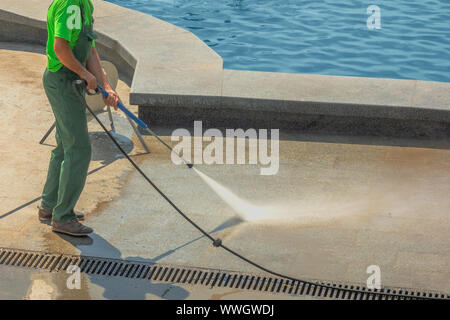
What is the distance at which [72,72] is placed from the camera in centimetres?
565

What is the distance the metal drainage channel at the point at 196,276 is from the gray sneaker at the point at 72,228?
0.23 meters

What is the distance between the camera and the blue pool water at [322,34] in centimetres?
1086

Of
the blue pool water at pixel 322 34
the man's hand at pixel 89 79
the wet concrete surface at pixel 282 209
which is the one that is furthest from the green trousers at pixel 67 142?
the blue pool water at pixel 322 34

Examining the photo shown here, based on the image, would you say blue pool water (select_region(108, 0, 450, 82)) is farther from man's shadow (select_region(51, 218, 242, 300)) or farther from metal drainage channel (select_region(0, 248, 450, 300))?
metal drainage channel (select_region(0, 248, 450, 300))

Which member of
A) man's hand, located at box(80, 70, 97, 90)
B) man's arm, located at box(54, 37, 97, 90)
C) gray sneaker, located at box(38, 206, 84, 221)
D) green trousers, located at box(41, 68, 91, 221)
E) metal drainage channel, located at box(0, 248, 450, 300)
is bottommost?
metal drainage channel, located at box(0, 248, 450, 300)

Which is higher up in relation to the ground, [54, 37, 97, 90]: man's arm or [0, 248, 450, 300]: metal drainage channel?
[54, 37, 97, 90]: man's arm

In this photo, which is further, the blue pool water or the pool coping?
the blue pool water

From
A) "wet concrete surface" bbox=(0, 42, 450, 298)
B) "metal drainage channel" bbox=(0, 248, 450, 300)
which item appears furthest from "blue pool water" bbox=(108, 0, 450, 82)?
"metal drainage channel" bbox=(0, 248, 450, 300)

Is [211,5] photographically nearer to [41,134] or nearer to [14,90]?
[14,90]

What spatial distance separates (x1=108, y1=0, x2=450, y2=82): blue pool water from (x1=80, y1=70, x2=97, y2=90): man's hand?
5447mm

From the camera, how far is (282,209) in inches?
254

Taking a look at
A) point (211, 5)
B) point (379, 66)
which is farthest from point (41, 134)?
point (211, 5)

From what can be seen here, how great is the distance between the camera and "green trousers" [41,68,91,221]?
18.5ft

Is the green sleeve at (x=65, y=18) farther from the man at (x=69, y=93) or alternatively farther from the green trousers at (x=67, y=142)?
the green trousers at (x=67, y=142)
